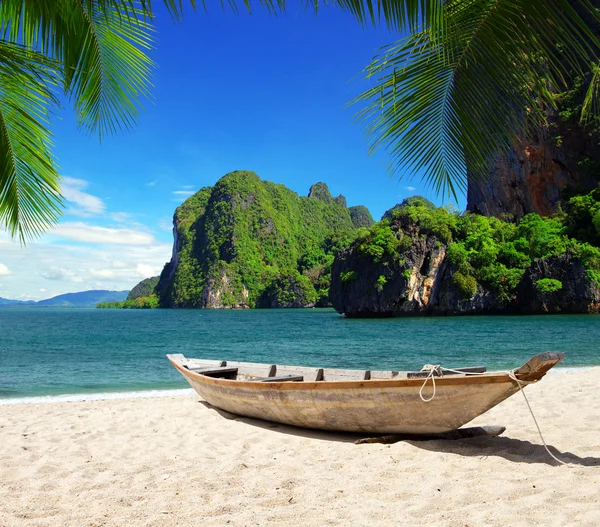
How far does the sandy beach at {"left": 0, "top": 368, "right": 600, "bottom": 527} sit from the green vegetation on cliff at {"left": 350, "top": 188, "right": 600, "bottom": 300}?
144 ft

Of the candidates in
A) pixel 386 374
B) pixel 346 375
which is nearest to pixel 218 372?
pixel 346 375

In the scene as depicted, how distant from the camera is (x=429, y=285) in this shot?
50188mm

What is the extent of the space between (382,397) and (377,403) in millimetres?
130

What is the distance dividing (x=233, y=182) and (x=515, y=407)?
12184cm

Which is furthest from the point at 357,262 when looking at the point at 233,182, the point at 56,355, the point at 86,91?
the point at 233,182

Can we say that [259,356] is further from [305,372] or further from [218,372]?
[305,372]

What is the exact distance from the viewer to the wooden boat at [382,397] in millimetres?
4152

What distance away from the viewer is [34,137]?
3.26m

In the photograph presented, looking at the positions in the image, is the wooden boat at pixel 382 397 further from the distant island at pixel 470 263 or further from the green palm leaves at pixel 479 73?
the distant island at pixel 470 263

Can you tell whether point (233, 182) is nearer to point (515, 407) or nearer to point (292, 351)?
point (292, 351)

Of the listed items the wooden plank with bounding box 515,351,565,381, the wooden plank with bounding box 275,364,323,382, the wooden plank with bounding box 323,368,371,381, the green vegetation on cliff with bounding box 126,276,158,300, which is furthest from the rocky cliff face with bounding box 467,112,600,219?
the green vegetation on cliff with bounding box 126,276,158,300

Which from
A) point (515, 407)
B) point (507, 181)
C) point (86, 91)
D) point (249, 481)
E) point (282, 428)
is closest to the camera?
point (86, 91)

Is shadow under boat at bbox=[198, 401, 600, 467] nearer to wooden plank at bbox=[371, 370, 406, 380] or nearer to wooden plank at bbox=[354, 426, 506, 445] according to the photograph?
wooden plank at bbox=[354, 426, 506, 445]

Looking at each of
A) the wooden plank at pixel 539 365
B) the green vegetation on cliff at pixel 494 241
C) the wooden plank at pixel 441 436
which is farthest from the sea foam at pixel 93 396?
the green vegetation on cliff at pixel 494 241
